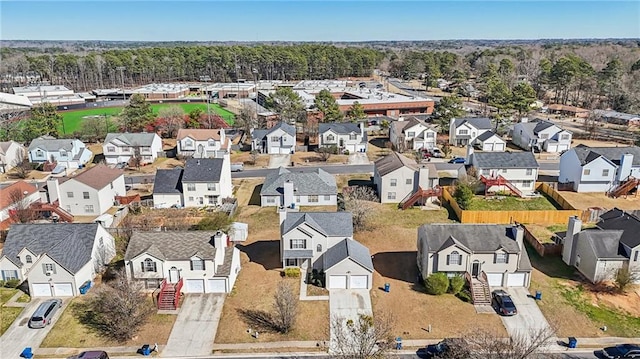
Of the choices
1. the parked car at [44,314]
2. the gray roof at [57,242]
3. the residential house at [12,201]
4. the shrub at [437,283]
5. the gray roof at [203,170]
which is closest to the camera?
the parked car at [44,314]

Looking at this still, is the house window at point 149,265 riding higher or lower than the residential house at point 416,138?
lower

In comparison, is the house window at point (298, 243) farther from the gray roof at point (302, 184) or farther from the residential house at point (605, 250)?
the residential house at point (605, 250)

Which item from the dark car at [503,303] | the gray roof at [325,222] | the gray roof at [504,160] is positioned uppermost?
the gray roof at [504,160]

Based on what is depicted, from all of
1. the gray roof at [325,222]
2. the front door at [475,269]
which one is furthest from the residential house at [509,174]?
the gray roof at [325,222]

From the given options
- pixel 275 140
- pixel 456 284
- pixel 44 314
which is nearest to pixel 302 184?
pixel 275 140

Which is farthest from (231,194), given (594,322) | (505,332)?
(594,322)

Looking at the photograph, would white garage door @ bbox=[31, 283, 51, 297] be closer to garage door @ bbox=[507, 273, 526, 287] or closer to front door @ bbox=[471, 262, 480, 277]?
front door @ bbox=[471, 262, 480, 277]

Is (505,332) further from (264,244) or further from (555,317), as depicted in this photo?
(264,244)

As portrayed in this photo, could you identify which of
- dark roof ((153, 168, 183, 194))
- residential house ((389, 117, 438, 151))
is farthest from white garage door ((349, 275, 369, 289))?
residential house ((389, 117, 438, 151))
